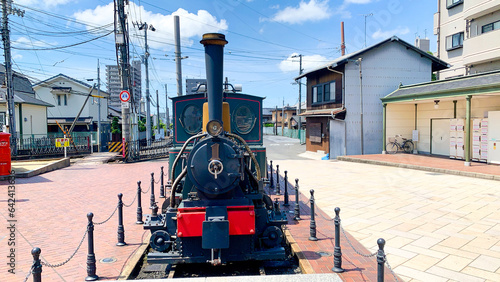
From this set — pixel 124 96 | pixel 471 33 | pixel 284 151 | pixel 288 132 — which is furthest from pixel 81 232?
pixel 288 132

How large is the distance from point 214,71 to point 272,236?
2571mm

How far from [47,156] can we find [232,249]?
67.5 feet

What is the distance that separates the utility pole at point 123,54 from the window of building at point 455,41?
23.4m

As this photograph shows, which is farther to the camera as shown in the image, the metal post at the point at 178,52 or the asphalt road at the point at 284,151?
the asphalt road at the point at 284,151

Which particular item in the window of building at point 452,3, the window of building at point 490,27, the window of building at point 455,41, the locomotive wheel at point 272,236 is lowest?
the locomotive wheel at point 272,236

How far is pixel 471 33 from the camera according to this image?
21.5 metres

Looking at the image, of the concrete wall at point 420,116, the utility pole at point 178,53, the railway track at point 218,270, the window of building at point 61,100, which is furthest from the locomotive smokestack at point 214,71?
the window of building at point 61,100

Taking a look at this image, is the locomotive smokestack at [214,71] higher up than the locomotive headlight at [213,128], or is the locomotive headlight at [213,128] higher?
the locomotive smokestack at [214,71]

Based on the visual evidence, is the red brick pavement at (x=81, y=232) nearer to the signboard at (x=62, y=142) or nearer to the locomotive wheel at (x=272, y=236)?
the locomotive wheel at (x=272, y=236)

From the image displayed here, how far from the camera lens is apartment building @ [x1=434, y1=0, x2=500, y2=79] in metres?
19.5

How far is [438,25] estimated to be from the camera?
26.5 m

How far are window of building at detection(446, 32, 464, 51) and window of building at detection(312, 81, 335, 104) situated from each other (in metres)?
11.5

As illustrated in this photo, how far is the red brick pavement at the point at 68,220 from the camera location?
4.93 metres

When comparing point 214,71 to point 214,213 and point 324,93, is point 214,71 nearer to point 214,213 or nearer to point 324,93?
point 214,213
